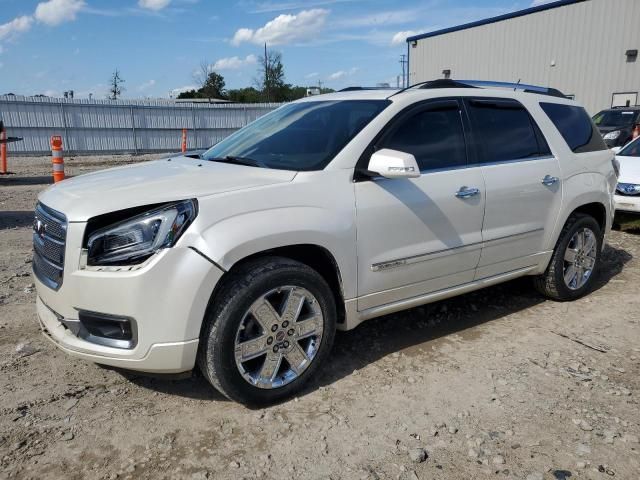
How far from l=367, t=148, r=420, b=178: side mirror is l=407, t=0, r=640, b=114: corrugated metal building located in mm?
22250

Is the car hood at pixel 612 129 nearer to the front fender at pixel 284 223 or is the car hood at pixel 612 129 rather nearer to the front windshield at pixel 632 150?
the front windshield at pixel 632 150

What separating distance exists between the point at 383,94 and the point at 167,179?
5.34 feet

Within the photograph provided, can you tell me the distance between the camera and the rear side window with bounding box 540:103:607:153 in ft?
15.1

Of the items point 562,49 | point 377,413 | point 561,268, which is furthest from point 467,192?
point 562,49

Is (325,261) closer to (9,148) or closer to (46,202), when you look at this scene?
(46,202)

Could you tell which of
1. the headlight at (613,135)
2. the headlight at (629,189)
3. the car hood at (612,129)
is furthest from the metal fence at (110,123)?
the headlight at (629,189)

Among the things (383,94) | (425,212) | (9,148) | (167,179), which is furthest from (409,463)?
(9,148)

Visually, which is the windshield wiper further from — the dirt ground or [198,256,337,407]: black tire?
the dirt ground

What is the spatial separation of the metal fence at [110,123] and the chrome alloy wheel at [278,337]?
20.0 metres

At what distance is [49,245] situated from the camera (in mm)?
2953

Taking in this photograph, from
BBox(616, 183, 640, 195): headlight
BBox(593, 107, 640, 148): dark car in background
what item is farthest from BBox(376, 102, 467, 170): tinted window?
BBox(593, 107, 640, 148): dark car in background

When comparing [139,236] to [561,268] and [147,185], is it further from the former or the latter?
[561,268]

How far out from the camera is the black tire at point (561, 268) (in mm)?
4602

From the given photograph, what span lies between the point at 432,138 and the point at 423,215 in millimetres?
587
